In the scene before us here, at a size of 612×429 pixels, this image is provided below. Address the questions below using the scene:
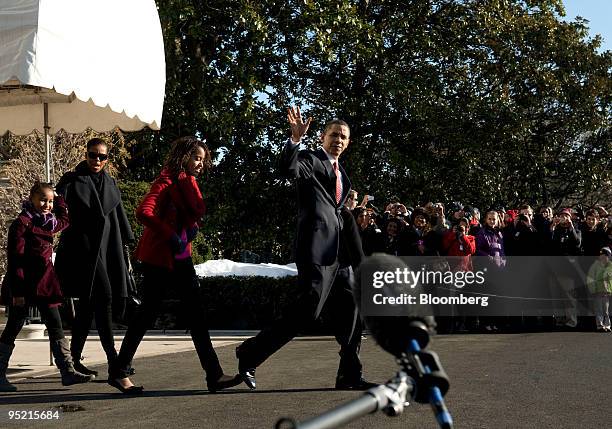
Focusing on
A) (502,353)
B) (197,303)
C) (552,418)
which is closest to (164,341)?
(502,353)

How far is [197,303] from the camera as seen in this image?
7.79m

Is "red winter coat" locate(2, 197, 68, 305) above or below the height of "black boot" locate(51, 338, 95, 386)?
above

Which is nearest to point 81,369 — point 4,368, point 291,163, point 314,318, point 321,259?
point 4,368

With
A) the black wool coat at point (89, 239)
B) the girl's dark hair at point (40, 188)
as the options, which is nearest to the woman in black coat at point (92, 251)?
the black wool coat at point (89, 239)

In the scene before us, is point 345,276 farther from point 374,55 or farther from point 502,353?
point 374,55

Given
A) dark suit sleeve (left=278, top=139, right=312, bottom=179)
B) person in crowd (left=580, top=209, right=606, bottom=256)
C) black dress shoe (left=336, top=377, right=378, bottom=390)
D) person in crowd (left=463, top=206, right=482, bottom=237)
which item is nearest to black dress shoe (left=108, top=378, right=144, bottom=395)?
black dress shoe (left=336, top=377, right=378, bottom=390)

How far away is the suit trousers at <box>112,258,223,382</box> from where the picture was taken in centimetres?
771

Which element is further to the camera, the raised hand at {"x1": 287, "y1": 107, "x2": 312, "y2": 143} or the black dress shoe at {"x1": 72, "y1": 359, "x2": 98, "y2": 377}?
the black dress shoe at {"x1": 72, "y1": 359, "x2": 98, "y2": 377}

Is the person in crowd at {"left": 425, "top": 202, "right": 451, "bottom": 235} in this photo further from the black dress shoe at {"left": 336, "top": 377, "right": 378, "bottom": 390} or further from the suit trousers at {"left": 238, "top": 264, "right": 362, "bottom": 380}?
the black dress shoe at {"left": 336, "top": 377, "right": 378, "bottom": 390}

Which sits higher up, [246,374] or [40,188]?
[40,188]

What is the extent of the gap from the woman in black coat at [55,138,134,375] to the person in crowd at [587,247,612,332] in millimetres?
8833

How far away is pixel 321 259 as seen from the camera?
7.55 m

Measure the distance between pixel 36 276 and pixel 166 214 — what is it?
136 centimetres

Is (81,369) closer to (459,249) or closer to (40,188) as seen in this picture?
(40,188)
